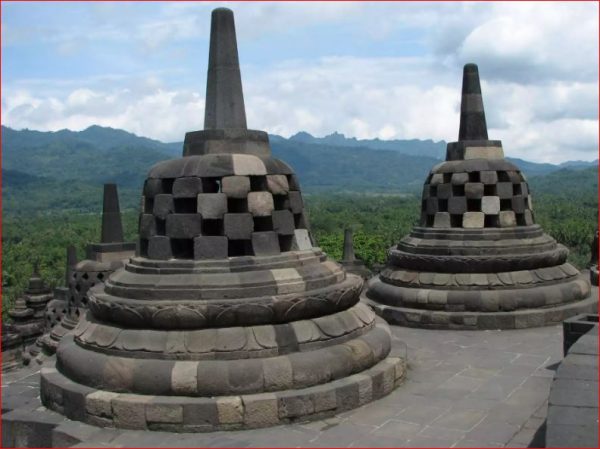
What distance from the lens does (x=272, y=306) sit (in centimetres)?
643

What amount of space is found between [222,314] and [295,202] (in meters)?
1.83

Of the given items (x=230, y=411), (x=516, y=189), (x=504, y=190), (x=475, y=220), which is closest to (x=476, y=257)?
(x=475, y=220)

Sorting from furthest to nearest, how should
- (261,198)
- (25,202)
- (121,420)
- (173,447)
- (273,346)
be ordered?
(25,202), (261,198), (273,346), (121,420), (173,447)

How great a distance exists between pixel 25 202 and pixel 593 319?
16757cm

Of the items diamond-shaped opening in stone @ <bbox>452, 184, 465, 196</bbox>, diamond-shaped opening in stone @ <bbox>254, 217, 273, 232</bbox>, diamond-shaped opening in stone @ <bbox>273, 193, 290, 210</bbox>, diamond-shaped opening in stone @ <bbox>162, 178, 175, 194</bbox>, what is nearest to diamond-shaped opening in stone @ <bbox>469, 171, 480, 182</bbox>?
diamond-shaped opening in stone @ <bbox>452, 184, 465, 196</bbox>

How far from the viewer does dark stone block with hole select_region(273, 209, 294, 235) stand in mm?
7148

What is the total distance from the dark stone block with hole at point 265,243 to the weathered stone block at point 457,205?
4.95m

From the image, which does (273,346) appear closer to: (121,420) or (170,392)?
(170,392)

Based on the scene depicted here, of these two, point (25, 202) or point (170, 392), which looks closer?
point (170, 392)

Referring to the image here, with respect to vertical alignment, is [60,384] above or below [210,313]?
below

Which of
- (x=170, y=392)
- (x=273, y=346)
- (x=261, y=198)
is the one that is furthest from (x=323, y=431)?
(x=261, y=198)

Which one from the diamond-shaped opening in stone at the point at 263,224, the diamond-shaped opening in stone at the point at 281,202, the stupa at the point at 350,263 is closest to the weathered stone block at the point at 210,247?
the diamond-shaped opening in stone at the point at 263,224

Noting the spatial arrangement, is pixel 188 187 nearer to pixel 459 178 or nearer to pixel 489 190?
pixel 459 178

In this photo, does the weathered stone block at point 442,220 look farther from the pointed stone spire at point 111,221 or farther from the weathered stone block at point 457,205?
the pointed stone spire at point 111,221
